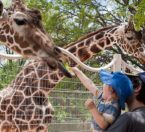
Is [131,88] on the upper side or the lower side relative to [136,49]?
lower

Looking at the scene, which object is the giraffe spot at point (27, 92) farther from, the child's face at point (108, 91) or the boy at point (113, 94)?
the child's face at point (108, 91)

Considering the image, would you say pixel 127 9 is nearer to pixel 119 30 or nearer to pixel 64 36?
pixel 64 36

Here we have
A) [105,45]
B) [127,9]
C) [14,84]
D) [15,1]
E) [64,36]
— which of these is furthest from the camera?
[64,36]

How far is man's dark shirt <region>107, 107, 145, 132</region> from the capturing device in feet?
6.93

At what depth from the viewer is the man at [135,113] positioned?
83.4 inches

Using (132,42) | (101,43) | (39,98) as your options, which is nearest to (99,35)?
(101,43)

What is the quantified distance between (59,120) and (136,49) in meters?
2.34

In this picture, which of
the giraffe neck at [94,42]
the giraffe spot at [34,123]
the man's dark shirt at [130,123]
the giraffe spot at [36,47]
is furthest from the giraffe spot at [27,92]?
the man's dark shirt at [130,123]

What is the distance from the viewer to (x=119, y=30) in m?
5.99

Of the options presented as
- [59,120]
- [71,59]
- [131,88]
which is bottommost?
[59,120]

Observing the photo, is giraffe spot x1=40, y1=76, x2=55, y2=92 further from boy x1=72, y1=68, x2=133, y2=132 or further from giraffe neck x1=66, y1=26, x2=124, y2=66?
boy x1=72, y1=68, x2=133, y2=132

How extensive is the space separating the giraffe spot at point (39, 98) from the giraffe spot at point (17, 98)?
13cm

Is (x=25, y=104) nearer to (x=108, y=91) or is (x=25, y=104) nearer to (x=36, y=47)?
(x=36, y=47)

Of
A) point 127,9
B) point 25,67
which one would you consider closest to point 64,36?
point 127,9
